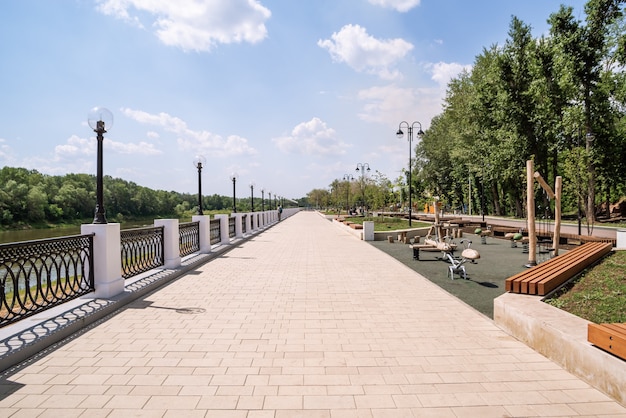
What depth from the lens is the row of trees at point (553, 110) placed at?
80.2 ft

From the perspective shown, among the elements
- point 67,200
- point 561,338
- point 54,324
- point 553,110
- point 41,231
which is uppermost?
point 553,110

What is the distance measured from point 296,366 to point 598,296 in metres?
4.45

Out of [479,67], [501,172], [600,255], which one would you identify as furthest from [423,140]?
[600,255]

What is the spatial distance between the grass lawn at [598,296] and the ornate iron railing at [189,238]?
30.3ft

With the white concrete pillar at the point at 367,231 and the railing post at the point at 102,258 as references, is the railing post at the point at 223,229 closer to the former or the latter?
the white concrete pillar at the point at 367,231

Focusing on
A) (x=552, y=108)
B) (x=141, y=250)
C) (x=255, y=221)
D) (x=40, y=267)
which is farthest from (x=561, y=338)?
(x=552, y=108)

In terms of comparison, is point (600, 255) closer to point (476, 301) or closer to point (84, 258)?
point (476, 301)

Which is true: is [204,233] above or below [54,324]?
above

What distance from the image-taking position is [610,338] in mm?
3203

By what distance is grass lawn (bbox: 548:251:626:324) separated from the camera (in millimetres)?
4637

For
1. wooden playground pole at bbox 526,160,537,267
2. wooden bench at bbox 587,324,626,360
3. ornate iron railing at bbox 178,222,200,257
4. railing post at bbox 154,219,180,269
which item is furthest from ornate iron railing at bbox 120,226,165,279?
wooden playground pole at bbox 526,160,537,267

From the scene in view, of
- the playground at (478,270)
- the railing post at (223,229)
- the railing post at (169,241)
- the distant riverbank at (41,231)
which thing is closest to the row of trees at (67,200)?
the distant riverbank at (41,231)

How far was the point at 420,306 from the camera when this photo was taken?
623 centimetres

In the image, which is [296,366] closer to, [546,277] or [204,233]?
[546,277]
